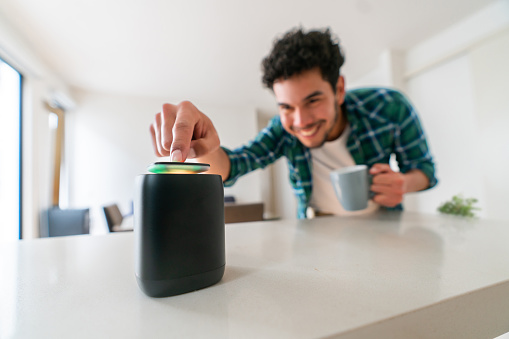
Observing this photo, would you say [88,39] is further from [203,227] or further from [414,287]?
[414,287]

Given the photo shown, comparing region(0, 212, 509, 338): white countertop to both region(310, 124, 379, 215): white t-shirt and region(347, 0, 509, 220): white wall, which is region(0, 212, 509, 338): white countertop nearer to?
region(310, 124, 379, 215): white t-shirt

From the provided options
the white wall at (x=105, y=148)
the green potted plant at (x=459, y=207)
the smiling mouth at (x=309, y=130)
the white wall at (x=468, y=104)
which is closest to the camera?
the green potted plant at (x=459, y=207)

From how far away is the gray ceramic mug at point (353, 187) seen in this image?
0.65m

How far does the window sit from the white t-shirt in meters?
3.00

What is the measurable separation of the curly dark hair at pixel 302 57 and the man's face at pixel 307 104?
2cm

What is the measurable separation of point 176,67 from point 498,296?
3583 millimetres

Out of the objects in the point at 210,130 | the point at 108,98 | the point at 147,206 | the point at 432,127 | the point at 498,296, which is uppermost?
the point at 108,98

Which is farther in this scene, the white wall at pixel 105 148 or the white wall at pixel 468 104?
the white wall at pixel 105 148

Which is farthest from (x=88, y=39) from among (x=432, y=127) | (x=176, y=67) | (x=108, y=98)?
(x=432, y=127)

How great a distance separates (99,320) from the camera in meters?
0.22

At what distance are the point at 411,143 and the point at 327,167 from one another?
34 centimetres

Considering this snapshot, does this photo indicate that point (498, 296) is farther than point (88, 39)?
No

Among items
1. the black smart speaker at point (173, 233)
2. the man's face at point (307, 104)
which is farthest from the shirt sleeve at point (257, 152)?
the black smart speaker at point (173, 233)

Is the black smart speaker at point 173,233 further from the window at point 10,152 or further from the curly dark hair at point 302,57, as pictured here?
the window at point 10,152
